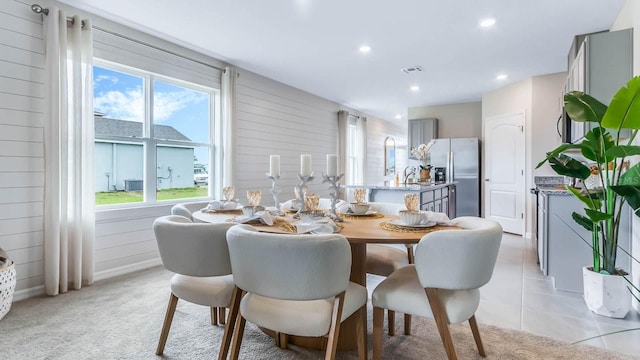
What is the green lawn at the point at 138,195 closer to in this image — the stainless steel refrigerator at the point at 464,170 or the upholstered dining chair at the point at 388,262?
the upholstered dining chair at the point at 388,262

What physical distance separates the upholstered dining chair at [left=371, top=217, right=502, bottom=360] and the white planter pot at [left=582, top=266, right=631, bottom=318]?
144 centimetres

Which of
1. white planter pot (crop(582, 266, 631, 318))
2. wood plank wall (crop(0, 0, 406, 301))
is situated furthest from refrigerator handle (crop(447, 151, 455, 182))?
white planter pot (crop(582, 266, 631, 318))

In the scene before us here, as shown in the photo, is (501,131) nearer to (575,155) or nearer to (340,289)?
(575,155)

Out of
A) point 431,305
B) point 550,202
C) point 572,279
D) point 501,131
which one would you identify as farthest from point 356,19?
point 501,131

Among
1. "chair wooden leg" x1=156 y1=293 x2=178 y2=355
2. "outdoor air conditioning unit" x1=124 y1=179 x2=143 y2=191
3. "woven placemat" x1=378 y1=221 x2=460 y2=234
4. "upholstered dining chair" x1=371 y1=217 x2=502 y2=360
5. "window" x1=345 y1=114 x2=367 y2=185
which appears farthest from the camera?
"window" x1=345 y1=114 x2=367 y2=185

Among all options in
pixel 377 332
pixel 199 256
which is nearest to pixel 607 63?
pixel 377 332

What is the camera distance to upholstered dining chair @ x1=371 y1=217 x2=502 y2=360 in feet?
4.97

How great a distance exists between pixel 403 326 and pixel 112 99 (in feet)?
11.7

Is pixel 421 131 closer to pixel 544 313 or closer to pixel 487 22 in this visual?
pixel 487 22

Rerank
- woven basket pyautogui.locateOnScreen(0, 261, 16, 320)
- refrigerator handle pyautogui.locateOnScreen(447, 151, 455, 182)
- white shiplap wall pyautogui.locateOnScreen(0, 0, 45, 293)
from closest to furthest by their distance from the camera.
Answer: woven basket pyautogui.locateOnScreen(0, 261, 16, 320) → white shiplap wall pyautogui.locateOnScreen(0, 0, 45, 293) → refrigerator handle pyautogui.locateOnScreen(447, 151, 455, 182)

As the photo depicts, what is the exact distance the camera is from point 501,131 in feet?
19.3

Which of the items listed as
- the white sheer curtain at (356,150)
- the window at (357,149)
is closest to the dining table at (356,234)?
the white sheer curtain at (356,150)

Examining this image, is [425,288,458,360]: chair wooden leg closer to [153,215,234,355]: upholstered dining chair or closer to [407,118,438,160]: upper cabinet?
[153,215,234,355]: upholstered dining chair

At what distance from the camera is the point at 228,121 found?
4.52 meters
